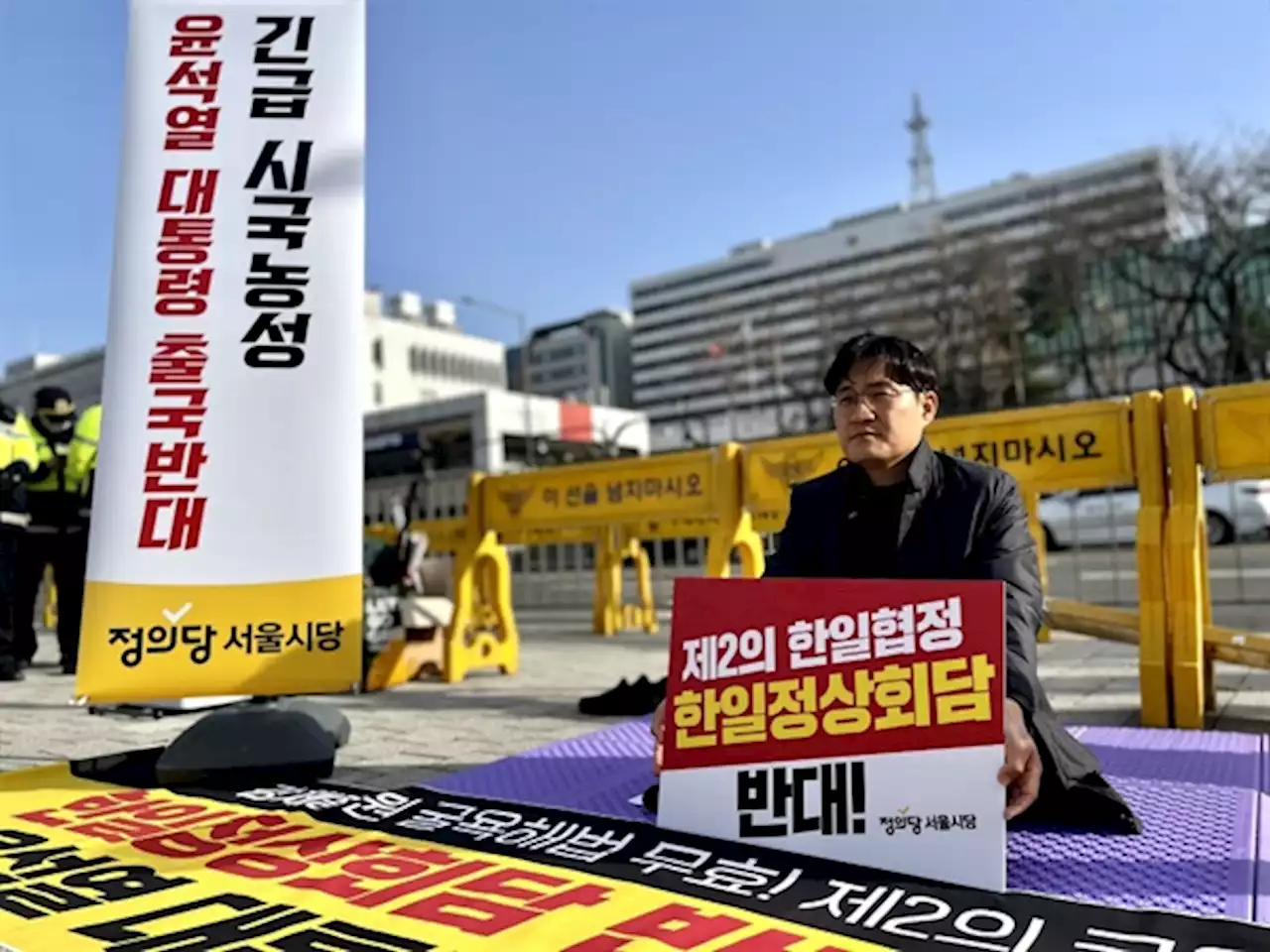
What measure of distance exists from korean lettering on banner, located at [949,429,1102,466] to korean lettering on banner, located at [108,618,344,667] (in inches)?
138

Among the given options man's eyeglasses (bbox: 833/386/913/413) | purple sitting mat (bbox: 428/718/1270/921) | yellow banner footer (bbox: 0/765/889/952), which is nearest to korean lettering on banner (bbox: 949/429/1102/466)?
purple sitting mat (bbox: 428/718/1270/921)

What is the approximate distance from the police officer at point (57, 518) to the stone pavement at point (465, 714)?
0.44 m

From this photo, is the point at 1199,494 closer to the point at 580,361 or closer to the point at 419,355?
the point at 419,355

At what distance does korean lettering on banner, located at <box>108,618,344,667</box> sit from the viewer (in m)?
3.54

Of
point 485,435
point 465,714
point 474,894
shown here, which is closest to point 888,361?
point 474,894

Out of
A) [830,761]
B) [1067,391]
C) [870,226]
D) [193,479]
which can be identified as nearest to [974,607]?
[830,761]

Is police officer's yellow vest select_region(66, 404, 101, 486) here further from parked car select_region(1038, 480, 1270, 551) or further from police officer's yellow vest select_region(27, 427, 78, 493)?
parked car select_region(1038, 480, 1270, 551)

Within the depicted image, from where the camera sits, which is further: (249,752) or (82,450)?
(82,450)

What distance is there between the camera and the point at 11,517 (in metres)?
7.07

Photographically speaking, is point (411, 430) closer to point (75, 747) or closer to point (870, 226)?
point (75, 747)

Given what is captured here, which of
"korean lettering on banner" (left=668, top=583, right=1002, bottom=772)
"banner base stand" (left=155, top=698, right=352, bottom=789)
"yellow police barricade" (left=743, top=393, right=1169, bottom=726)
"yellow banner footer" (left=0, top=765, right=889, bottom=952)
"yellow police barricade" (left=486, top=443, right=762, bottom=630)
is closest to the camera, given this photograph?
"yellow banner footer" (left=0, top=765, right=889, bottom=952)

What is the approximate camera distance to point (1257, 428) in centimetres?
456

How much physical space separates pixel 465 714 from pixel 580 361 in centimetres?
10495

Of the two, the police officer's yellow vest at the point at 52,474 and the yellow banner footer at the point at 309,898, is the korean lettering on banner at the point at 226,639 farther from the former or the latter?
the police officer's yellow vest at the point at 52,474
